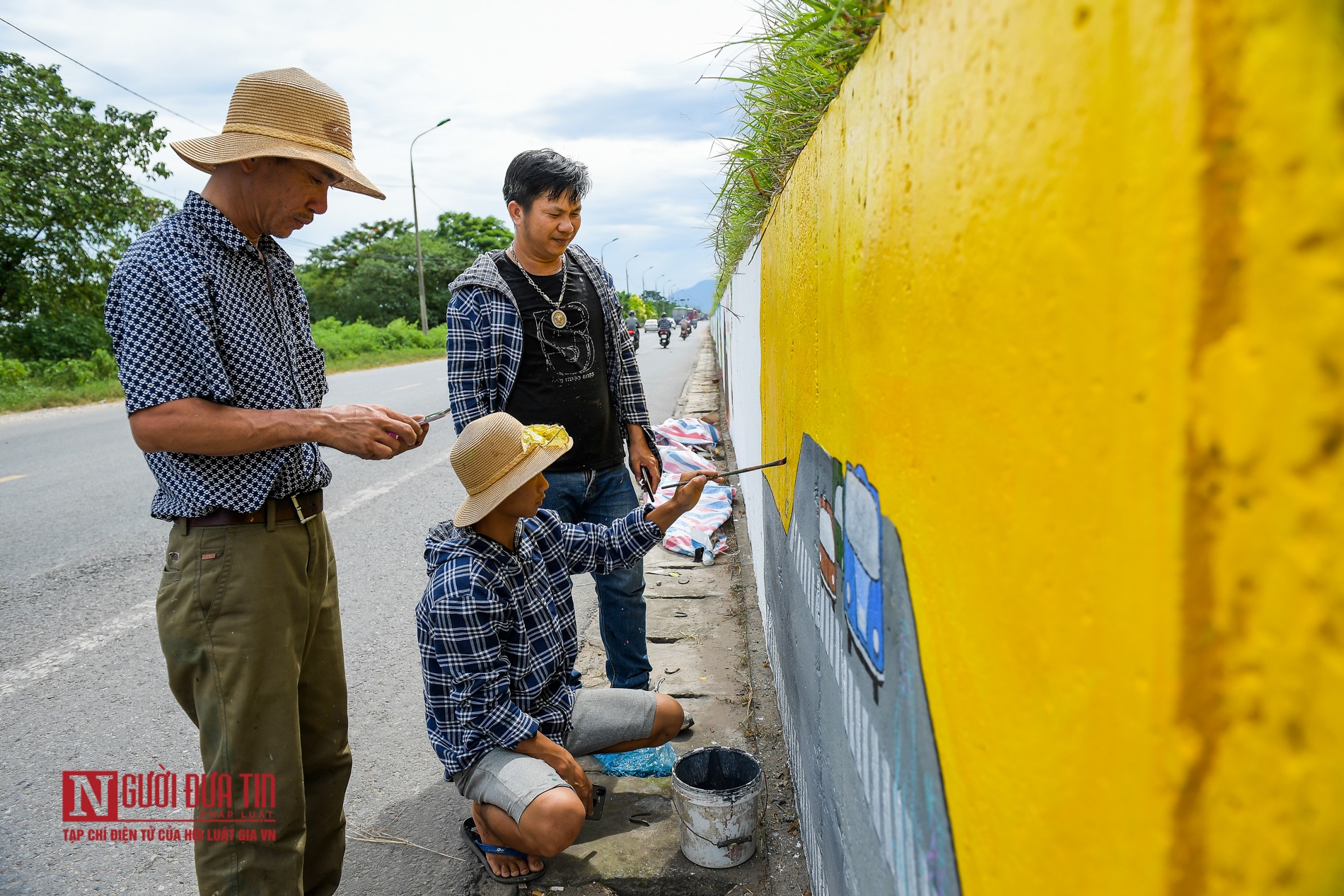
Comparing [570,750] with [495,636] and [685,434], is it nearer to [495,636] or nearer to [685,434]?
[495,636]

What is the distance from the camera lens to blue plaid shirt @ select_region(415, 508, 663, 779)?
7.70ft

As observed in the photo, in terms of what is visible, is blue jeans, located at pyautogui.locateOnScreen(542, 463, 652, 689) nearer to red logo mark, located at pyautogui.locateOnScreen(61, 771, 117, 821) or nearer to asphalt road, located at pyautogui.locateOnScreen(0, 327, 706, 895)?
asphalt road, located at pyautogui.locateOnScreen(0, 327, 706, 895)

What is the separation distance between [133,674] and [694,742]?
103 inches

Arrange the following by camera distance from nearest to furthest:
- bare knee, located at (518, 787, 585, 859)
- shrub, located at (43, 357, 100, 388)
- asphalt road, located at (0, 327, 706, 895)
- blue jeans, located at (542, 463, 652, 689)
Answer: bare knee, located at (518, 787, 585, 859) < asphalt road, located at (0, 327, 706, 895) < blue jeans, located at (542, 463, 652, 689) < shrub, located at (43, 357, 100, 388)

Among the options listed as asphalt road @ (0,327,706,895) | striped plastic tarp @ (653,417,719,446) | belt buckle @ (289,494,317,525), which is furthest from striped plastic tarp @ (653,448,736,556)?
belt buckle @ (289,494,317,525)

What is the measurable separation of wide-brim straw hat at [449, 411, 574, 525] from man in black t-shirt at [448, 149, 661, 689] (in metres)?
0.50

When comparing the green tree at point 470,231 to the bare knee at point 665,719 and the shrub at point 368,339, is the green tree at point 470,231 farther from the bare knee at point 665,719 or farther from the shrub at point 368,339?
the bare knee at point 665,719

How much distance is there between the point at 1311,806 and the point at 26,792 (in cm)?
373

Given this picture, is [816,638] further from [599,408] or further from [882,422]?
[599,408]

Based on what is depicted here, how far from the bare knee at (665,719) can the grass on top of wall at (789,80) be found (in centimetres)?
177

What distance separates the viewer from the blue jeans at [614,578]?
2996 millimetres

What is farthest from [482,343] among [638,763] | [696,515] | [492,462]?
[696,515]

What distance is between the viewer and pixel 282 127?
2004mm

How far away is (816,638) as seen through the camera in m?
2.00
